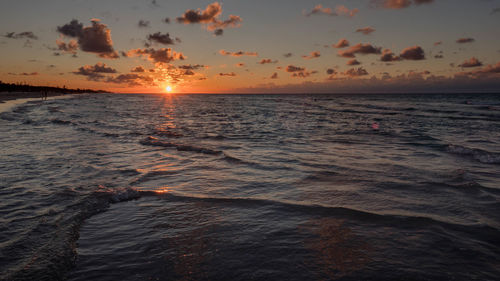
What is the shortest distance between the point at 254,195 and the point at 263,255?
10.1 ft

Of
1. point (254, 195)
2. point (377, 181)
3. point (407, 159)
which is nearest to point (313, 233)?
point (254, 195)

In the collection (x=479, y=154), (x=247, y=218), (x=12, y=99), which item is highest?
(x=12, y=99)

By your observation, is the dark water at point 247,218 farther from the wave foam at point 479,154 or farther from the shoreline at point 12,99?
the shoreline at point 12,99

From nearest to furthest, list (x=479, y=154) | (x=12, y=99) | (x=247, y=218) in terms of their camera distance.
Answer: (x=247, y=218) < (x=479, y=154) < (x=12, y=99)

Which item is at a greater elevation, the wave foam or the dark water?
the wave foam

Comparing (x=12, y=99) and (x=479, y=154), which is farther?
(x=12, y=99)

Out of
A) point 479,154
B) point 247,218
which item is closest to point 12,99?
point 247,218

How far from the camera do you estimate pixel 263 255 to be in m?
4.62

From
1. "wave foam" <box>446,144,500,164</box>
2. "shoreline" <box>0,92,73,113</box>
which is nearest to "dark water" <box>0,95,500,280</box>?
"wave foam" <box>446,144,500,164</box>

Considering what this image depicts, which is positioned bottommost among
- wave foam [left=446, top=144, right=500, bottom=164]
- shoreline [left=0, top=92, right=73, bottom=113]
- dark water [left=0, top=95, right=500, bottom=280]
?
dark water [left=0, top=95, right=500, bottom=280]

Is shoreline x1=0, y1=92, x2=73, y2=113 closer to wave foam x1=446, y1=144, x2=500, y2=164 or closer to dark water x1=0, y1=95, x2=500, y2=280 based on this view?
dark water x1=0, y1=95, x2=500, y2=280

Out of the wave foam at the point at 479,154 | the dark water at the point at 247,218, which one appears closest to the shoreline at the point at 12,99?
the dark water at the point at 247,218

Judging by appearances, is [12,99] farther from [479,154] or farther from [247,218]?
[479,154]

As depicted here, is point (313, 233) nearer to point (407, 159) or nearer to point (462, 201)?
point (462, 201)
